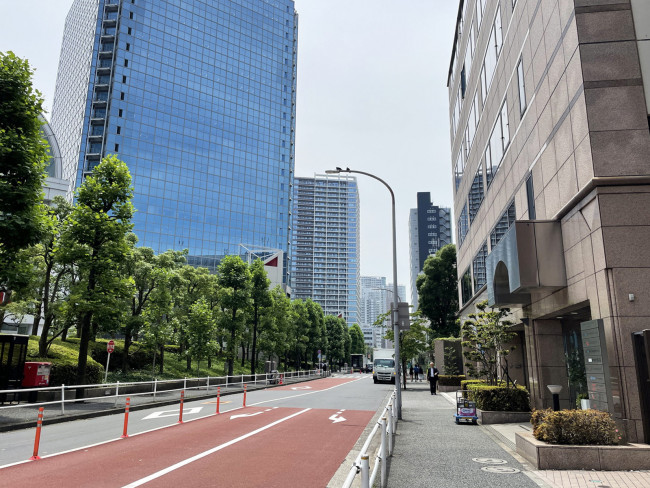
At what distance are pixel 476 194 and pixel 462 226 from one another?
7.29 meters

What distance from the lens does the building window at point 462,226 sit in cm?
3231

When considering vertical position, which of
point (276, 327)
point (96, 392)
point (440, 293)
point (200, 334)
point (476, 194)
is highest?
point (476, 194)

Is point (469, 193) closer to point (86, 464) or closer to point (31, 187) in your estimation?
point (31, 187)

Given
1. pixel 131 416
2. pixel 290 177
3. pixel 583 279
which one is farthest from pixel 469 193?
pixel 290 177

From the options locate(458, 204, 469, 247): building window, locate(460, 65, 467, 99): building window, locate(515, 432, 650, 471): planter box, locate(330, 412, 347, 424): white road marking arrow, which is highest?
locate(460, 65, 467, 99): building window

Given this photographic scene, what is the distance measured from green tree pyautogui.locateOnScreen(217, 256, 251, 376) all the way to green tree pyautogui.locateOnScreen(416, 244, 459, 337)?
2520cm

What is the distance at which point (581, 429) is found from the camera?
8.73m

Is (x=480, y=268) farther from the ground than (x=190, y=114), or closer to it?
closer to it

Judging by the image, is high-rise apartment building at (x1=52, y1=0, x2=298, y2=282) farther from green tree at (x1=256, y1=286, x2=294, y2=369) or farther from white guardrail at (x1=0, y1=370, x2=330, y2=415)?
white guardrail at (x1=0, y1=370, x2=330, y2=415)

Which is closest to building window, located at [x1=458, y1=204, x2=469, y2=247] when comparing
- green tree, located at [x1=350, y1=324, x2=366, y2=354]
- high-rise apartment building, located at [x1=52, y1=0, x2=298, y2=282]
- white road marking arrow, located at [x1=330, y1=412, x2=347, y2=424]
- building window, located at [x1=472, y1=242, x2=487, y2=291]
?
building window, located at [x1=472, y1=242, x2=487, y2=291]

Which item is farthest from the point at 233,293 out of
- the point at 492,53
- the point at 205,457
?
the point at 205,457

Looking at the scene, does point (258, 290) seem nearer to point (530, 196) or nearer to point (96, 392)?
point (96, 392)

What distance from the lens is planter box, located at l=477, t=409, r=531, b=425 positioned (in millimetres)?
15430

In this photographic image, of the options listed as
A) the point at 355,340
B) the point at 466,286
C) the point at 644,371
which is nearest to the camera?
the point at 644,371
